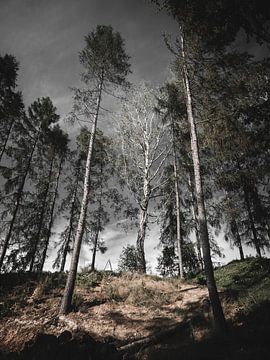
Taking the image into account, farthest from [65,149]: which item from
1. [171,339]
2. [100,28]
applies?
[171,339]

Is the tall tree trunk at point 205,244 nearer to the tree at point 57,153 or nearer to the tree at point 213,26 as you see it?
the tree at point 213,26

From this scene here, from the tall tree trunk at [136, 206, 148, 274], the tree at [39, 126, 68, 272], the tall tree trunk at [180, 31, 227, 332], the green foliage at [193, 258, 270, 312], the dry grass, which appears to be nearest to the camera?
the tall tree trunk at [180, 31, 227, 332]

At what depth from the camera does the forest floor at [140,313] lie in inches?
238

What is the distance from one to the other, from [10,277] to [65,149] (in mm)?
11138

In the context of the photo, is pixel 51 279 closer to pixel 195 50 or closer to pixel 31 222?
pixel 31 222

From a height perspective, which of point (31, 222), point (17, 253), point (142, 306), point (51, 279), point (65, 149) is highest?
point (65, 149)

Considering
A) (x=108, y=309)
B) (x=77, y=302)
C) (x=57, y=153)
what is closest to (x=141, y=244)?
(x=108, y=309)

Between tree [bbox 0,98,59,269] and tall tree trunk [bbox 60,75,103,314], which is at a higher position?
tree [bbox 0,98,59,269]

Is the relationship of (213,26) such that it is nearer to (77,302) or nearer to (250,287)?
(250,287)

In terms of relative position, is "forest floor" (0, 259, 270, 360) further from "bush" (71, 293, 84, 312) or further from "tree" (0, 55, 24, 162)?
"tree" (0, 55, 24, 162)

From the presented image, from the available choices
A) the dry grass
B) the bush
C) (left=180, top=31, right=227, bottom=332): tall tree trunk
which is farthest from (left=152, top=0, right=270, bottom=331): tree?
the bush

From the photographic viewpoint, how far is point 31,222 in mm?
17984

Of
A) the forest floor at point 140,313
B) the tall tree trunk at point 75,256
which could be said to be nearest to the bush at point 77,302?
the forest floor at point 140,313

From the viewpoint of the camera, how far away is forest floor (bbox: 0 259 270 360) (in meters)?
6.05
